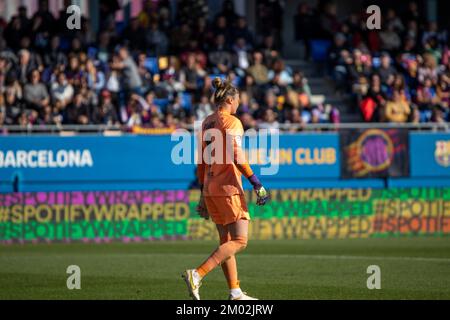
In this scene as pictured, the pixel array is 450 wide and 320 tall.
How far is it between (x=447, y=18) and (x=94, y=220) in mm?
14365

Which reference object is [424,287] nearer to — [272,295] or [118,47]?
[272,295]

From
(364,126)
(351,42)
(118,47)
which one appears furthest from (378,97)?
(118,47)

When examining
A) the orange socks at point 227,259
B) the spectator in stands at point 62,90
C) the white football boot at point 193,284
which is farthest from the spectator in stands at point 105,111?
the white football boot at point 193,284

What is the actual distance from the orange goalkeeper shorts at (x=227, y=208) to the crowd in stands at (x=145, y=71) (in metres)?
11.9

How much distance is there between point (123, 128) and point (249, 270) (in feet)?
30.2

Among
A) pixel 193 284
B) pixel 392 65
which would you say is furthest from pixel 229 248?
pixel 392 65

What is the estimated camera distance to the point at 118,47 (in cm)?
2523

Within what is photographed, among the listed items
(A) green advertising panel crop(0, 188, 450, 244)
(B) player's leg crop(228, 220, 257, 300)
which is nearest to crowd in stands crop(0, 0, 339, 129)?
(A) green advertising panel crop(0, 188, 450, 244)

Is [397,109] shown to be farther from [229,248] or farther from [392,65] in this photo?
[229,248]

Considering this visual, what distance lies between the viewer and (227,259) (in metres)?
11.2

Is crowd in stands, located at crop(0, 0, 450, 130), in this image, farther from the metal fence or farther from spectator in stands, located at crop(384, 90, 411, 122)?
the metal fence

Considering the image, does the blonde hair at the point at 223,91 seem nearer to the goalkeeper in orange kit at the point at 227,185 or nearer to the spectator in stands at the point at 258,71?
the goalkeeper in orange kit at the point at 227,185

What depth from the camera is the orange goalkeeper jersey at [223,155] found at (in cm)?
1115

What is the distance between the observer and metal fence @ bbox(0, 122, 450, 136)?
75.0 ft
